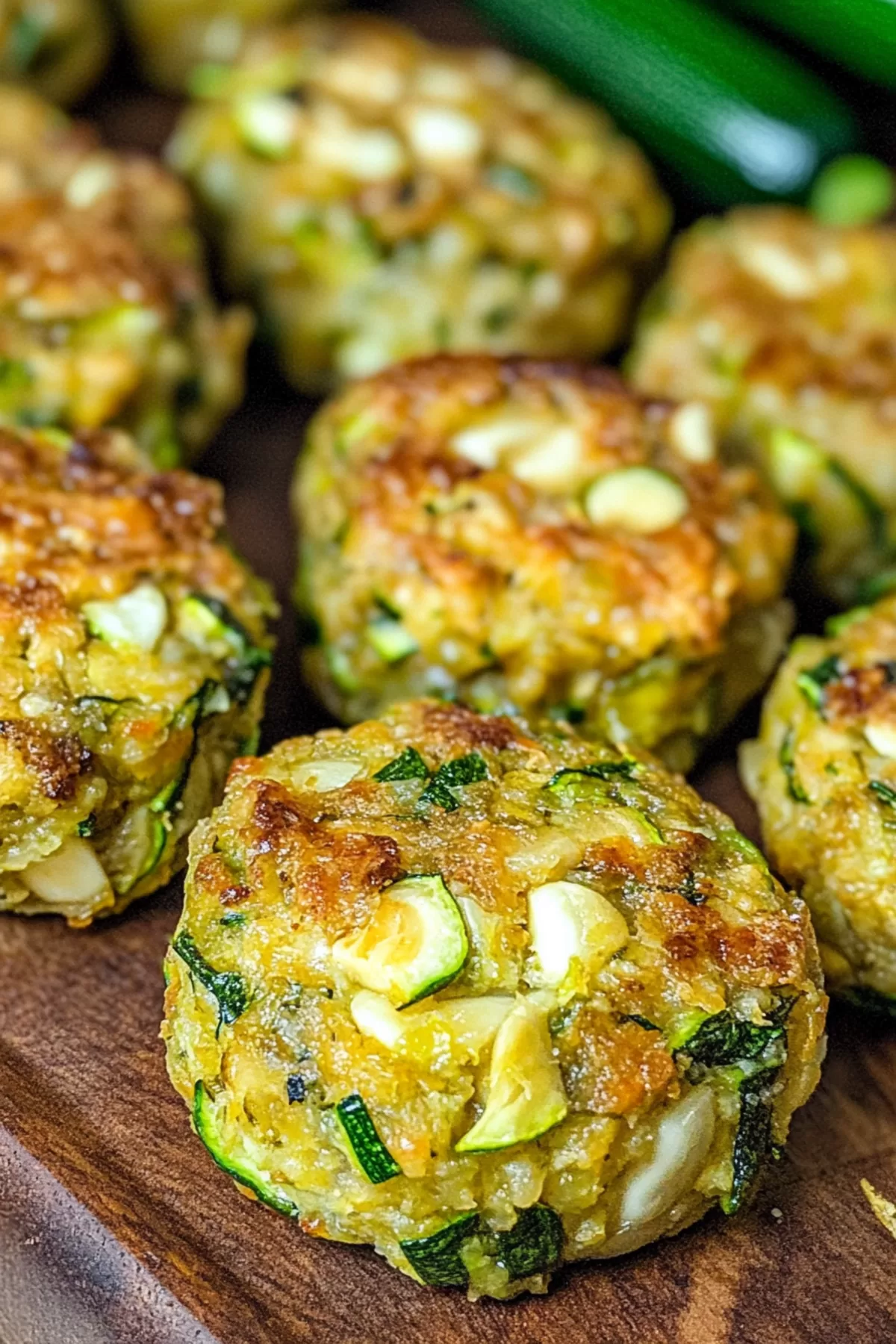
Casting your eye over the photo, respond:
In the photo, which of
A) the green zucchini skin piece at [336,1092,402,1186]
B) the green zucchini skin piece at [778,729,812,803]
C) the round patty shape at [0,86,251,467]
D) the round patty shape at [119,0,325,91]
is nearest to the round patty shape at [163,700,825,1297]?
the green zucchini skin piece at [336,1092,402,1186]

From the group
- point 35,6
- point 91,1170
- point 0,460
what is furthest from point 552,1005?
point 35,6

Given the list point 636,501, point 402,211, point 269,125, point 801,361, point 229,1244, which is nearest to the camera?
point 229,1244

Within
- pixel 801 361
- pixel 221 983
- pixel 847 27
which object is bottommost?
pixel 221 983

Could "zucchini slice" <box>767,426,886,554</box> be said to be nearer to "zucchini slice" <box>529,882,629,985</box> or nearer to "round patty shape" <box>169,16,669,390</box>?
"round patty shape" <box>169,16,669,390</box>

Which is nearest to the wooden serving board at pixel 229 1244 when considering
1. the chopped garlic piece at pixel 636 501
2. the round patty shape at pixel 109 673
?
the round patty shape at pixel 109 673

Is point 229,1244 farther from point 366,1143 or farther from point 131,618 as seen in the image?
point 131,618

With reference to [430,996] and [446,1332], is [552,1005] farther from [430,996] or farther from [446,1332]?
[446,1332]

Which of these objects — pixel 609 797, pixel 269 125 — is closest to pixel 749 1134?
pixel 609 797
